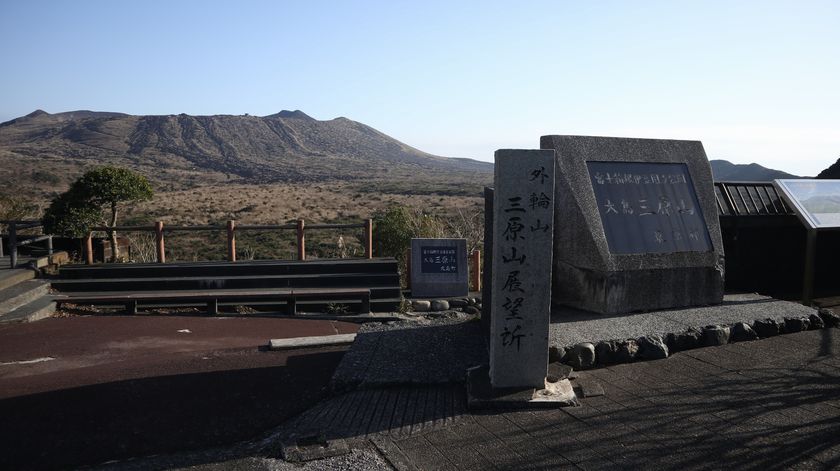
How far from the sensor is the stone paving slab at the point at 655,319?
6.39 m

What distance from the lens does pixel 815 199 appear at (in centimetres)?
848

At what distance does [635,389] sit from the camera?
5480mm

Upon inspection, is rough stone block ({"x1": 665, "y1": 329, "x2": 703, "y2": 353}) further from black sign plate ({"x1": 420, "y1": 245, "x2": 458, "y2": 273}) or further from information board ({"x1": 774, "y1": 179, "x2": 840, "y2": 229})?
black sign plate ({"x1": 420, "y1": 245, "x2": 458, "y2": 273})

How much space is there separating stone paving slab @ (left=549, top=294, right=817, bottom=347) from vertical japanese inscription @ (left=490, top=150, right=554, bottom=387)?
86 cm

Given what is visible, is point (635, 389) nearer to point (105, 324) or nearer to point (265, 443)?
point (265, 443)

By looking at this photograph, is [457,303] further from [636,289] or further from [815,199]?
[815,199]

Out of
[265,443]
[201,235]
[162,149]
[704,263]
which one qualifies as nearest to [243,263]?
[265,443]

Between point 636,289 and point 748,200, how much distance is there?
3.45 meters

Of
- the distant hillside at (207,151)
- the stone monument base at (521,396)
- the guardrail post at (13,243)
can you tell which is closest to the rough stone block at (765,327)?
the stone monument base at (521,396)

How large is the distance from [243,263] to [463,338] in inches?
227

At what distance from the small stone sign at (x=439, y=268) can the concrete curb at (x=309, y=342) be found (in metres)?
3.02

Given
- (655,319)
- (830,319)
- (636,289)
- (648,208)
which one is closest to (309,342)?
(636,289)

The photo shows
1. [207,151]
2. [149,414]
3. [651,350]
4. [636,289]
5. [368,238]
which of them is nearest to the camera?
[149,414]

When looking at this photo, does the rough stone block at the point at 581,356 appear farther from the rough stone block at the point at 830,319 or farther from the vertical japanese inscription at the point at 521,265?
the rough stone block at the point at 830,319
